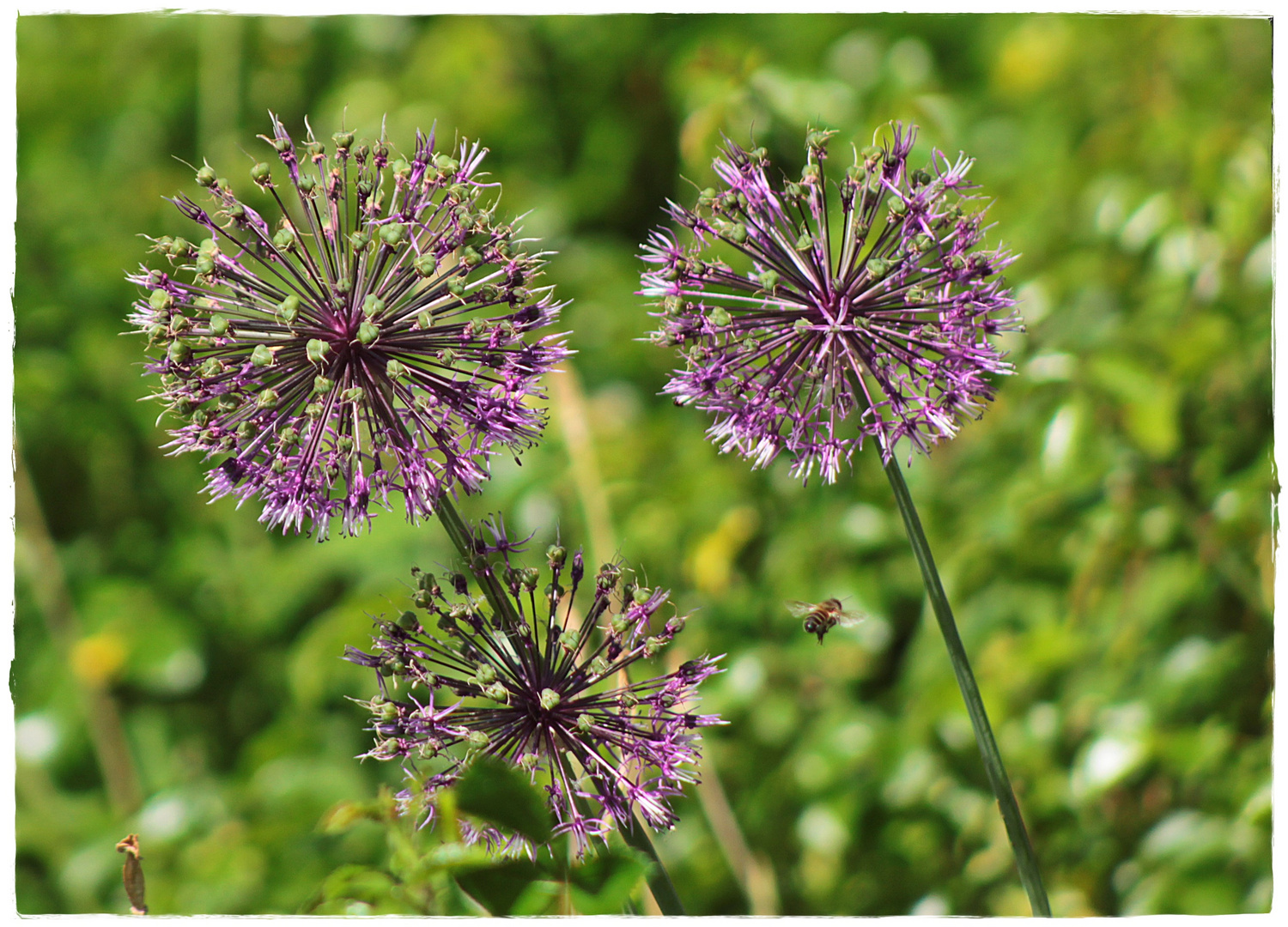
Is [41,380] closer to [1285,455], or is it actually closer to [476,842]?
[476,842]

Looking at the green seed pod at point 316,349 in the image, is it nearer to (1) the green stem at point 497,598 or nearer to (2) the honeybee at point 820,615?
(1) the green stem at point 497,598

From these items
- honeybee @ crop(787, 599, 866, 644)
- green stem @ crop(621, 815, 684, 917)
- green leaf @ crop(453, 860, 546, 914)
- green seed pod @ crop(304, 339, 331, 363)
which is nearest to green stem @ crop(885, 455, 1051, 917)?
honeybee @ crop(787, 599, 866, 644)

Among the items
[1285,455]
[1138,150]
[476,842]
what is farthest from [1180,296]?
[476,842]

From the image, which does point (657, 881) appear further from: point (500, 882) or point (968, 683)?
point (968, 683)

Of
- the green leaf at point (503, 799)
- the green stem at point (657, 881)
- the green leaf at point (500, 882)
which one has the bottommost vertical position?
the green stem at point (657, 881)

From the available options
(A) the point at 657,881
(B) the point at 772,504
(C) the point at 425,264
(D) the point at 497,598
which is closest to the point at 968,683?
(A) the point at 657,881

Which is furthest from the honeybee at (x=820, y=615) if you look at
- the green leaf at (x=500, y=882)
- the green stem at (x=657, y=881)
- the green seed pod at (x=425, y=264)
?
the green seed pod at (x=425, y=264)
